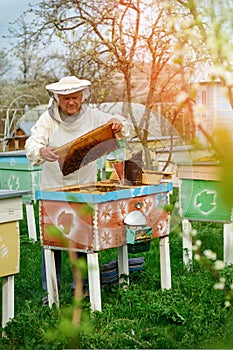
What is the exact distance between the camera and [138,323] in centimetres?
378

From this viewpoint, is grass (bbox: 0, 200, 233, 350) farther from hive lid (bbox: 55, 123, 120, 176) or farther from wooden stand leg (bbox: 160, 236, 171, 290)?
hive lid (bbox: 55, 123, 120, 176)

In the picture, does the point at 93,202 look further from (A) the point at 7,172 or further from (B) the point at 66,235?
(A) the point at 7,172

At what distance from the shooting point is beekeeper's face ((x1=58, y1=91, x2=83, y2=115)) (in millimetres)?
4016

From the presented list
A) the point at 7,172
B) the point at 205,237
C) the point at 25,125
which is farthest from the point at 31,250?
the point at 25,125

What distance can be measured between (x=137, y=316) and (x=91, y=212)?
0.75 metres

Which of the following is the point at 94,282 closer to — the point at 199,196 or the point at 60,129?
the point at 60,129

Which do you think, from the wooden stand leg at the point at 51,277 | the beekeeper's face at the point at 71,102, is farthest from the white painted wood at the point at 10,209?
the beekeeper's face at the point at 71,102

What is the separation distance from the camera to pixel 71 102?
4020 millimetres

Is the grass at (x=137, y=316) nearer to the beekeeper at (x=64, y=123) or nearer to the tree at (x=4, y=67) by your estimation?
the beekeeper at (x=64, y=123)

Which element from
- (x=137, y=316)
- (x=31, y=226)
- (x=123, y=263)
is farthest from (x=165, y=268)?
(x=31, y=226)

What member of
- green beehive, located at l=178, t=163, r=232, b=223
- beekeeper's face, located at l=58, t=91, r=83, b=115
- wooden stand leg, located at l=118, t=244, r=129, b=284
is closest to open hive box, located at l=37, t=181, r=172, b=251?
beekeeper's face, located at l=58, t=91, r=83, b=115

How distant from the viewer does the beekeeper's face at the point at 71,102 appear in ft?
13.2

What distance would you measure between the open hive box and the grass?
0.40 m

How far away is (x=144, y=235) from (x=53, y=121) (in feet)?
2.87
